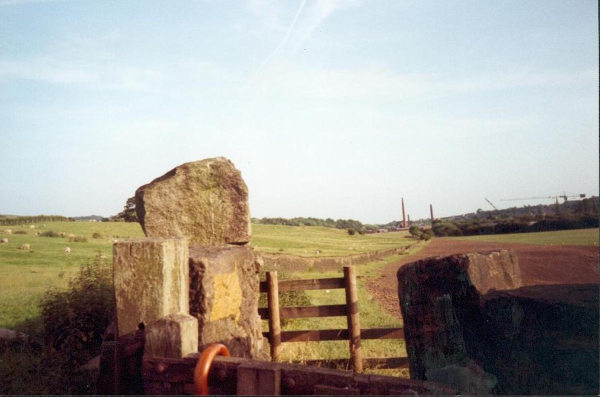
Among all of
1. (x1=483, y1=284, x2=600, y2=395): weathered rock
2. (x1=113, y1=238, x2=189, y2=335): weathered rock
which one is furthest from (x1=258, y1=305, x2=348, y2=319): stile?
(x1=483, y1=284, x2=600, y2=395): weathered rock

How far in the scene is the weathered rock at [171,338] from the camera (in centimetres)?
Result: 352

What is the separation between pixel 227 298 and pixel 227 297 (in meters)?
0.01

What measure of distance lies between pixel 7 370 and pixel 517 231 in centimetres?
5276

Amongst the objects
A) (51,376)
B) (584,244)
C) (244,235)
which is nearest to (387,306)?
(244,235)

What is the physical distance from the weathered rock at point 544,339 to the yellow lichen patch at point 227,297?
276 centimetres

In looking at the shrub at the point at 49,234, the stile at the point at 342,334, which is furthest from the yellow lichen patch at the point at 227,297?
the shrub at the point at 49,234

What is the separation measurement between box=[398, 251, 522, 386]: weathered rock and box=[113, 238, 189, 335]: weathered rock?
2.53 meters

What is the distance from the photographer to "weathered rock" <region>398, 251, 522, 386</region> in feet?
13.0

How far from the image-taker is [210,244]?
5.93 metres

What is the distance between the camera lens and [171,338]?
3541mm

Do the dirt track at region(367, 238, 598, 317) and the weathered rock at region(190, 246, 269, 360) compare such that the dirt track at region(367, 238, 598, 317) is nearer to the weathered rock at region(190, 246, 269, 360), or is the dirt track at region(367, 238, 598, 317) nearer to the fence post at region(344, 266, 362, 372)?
the fence post at region(344, 266, 362, 372)

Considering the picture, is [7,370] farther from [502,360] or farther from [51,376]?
[502,360]

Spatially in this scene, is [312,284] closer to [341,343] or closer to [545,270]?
[341,343]

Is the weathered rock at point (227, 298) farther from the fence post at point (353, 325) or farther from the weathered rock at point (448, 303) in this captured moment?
the weathered rock at point (448, 303)
